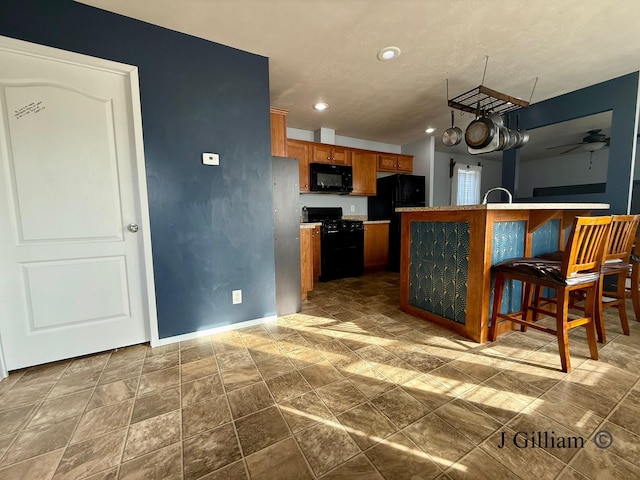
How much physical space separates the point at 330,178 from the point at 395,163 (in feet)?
5.11

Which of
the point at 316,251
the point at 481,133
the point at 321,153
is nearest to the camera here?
the point at 481,133

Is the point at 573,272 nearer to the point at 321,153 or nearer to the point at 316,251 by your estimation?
the point at 316,251

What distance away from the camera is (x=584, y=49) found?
2.28m

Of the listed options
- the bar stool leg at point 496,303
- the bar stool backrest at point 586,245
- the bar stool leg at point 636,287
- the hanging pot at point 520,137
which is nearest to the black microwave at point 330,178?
the hanging pot at point 520,137

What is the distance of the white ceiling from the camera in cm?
178

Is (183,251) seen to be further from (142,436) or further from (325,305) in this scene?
(325,305)

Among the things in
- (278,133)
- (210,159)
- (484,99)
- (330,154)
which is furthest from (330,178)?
(210,159)

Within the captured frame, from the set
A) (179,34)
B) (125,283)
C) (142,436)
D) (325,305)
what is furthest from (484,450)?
(179,34)

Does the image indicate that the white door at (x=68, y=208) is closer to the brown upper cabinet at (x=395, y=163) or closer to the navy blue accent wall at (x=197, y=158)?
the navy blue accent wall at (x=197, y=158)

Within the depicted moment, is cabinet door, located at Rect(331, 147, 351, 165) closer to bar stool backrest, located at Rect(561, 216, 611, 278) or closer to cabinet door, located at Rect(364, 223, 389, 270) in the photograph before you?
cabinet door, located at Rect(364, 223, 389, 270)

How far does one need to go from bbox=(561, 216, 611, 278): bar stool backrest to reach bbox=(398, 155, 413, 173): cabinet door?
363 cm

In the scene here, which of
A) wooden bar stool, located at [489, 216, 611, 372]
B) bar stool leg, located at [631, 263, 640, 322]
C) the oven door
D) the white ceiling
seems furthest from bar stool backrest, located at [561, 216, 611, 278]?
the oven door

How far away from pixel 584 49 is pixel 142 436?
423 cm

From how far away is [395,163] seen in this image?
4.98m
